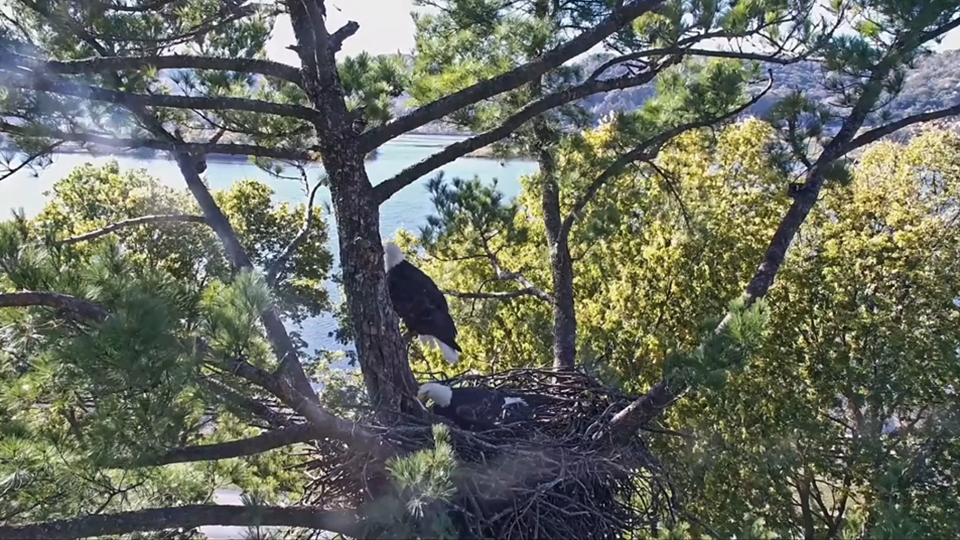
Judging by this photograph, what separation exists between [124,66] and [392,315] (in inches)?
53.6

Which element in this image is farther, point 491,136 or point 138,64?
point 491,136

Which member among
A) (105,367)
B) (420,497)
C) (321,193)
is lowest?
(420,497)

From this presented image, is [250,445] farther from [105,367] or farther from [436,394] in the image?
[436,394]

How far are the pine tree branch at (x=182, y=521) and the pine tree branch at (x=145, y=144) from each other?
1.38 m

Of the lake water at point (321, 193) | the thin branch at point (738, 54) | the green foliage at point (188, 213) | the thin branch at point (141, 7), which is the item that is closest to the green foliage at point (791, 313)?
the lake water at point (321, 193)

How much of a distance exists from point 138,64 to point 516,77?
1398 mm

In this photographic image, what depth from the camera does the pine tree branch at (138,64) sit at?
261cm

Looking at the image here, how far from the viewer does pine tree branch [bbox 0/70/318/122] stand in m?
2.64

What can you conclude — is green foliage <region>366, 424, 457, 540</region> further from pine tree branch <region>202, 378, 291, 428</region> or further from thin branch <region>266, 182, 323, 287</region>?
thin branch <region>266, 182, 323, 287</region>

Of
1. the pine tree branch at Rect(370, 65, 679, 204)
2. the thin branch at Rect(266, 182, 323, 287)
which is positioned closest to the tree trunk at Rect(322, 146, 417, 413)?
the pine tree branch at Rect(370, 65, 679, 204)

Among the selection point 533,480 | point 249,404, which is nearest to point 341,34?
point 249,404

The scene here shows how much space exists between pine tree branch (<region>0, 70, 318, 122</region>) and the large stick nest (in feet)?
4.18

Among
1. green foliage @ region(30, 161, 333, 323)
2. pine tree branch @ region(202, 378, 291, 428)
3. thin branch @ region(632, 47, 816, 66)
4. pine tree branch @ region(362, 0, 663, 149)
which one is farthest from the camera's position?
green foliage @ region(30, 161, 333, 323)

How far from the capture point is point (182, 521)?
8.69ft
